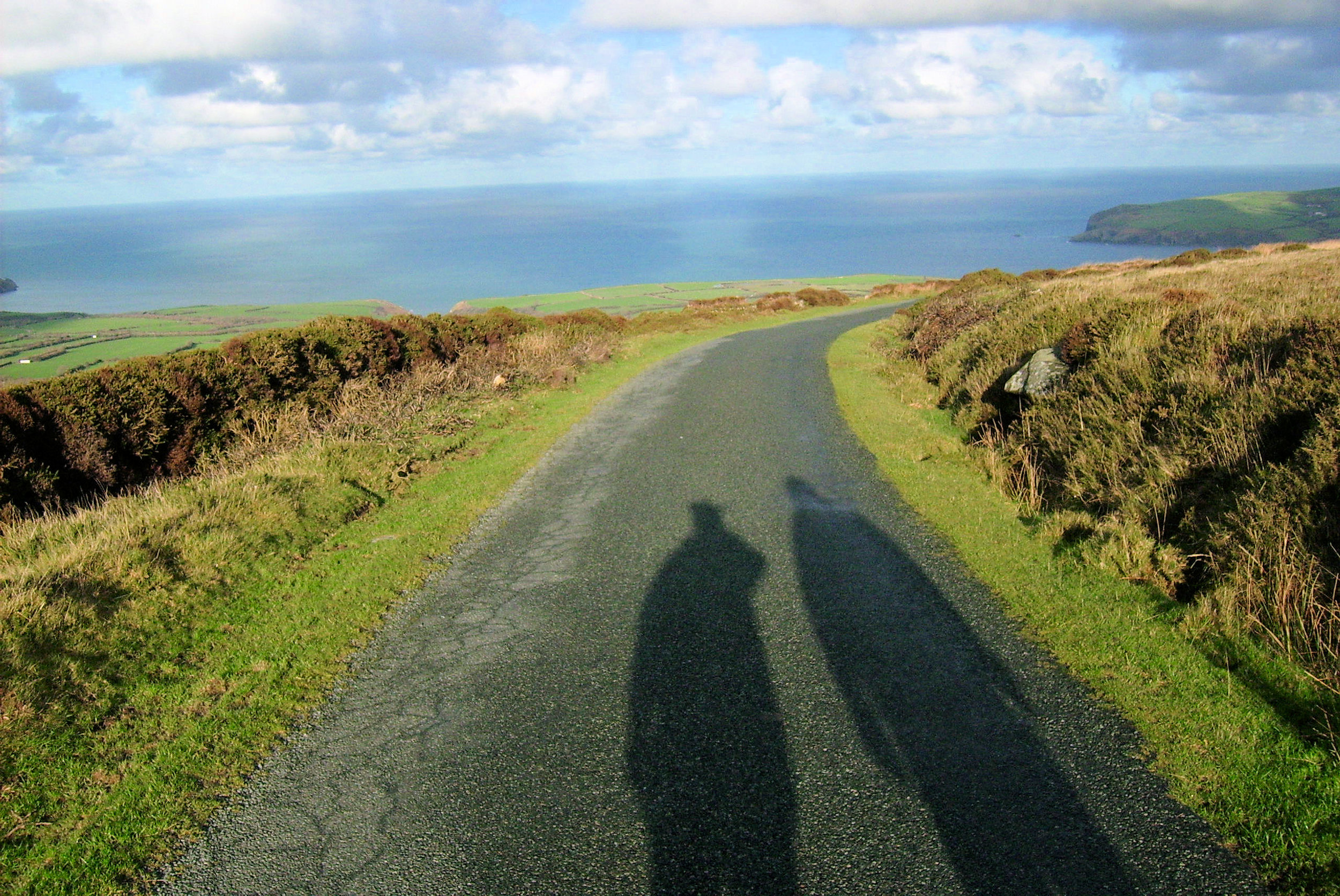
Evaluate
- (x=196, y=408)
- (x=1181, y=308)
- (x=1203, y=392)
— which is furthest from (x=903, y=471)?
(x=196, y=408)

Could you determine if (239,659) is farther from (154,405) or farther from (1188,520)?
(1188,520)

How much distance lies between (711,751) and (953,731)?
1.34 metres

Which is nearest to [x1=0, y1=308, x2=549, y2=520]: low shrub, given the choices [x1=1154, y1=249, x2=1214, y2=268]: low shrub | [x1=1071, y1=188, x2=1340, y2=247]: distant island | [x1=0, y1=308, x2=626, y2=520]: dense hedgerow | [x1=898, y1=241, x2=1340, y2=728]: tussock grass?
[x1=0, y1=308, x2=626, y2=520]: dense hedgerow

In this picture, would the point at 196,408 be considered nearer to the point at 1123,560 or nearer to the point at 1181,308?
the point at 1123,560

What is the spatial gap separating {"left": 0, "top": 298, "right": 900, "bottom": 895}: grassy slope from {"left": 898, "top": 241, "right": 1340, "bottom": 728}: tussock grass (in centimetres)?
574

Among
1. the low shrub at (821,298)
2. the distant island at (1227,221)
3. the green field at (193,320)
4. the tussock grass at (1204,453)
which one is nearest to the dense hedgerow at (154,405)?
the green field at (193,320)

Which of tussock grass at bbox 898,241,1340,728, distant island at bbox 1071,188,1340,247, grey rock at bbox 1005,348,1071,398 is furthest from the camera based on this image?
distant island at bbox 1071,188,1340,247

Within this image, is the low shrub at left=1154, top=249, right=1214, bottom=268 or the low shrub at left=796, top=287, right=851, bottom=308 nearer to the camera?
the low shrub at left=1154, top=249, right=1214, bottom=268

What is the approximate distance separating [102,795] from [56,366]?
3059 centimetres

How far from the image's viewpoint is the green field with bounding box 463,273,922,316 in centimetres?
6688

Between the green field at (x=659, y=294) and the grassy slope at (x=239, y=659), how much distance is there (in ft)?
163

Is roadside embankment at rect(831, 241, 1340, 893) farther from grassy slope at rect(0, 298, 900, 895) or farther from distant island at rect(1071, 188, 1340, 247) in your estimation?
distant island at rect(1071, 188, 1340, 247)

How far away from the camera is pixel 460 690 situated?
4613 millimetres

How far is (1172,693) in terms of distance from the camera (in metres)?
4.23
